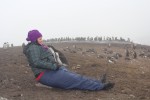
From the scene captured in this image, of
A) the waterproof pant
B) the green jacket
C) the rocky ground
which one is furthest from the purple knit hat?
the rocky ground

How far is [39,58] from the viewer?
11.8 m

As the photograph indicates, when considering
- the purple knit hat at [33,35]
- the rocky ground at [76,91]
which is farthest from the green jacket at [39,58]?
the rocky ground at [76,91]

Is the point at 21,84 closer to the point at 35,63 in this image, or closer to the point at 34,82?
the point at 34,82

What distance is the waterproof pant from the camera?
11.8 meters

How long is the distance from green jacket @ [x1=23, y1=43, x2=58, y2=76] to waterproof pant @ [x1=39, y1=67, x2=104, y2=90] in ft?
0.73

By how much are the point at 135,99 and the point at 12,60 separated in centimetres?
861

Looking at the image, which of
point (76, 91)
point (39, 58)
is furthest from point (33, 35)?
point (76, 91)

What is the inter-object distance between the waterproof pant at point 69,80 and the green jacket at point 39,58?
0.22 meters

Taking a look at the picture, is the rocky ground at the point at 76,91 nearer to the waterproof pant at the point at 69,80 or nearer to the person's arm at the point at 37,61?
Answer: the waterproof pant at the point at 69,80

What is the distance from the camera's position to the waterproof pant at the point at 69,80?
11.8 m

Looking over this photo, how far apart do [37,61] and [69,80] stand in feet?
3.42

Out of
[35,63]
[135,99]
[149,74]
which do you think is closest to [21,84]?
[35,63]

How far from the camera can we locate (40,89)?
477 inches

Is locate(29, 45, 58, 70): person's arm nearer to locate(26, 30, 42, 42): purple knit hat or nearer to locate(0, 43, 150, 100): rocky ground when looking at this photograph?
locate(26, 30, 42, 42): purple knit hat
